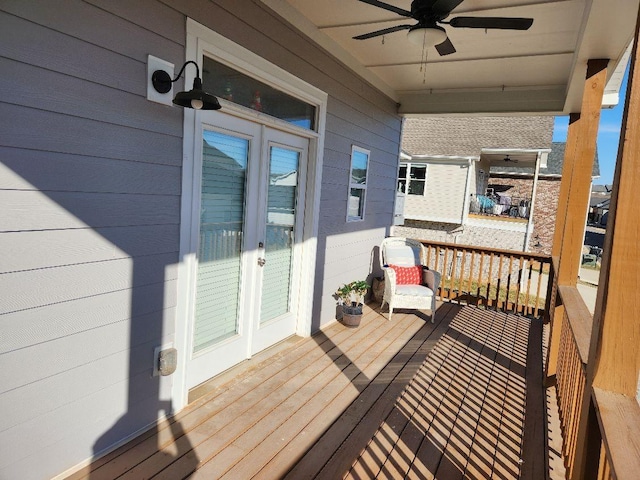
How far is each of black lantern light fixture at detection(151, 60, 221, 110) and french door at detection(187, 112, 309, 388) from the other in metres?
0.37

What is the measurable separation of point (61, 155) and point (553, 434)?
331 centimetres

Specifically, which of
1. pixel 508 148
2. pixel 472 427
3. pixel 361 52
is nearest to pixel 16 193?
pixel 472 427

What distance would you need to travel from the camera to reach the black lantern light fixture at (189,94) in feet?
7.06

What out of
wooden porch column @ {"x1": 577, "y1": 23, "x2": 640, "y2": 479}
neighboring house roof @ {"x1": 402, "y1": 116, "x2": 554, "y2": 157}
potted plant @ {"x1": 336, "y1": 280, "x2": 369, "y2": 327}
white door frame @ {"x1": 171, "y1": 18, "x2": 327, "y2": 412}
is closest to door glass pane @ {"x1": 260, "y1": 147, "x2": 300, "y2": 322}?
white door frame @ {"x1": 171, "y1": 18, "x2": 327, "y2": 412}

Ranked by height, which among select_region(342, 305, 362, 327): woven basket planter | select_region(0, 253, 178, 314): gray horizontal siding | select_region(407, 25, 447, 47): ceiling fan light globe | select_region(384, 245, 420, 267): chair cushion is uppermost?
select_region(407, 25, 447, 47): ceiling fan light globe

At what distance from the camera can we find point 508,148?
39.9 ft

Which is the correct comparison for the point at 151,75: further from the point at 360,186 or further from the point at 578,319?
the point at 360,186

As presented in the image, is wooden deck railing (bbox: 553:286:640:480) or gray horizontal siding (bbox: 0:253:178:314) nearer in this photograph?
wooden deck railing (bbox: 553:286:640:480)

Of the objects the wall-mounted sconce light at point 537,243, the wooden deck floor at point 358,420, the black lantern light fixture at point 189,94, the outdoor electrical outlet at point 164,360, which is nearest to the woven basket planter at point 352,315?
the wooden deck floor at point 358,420

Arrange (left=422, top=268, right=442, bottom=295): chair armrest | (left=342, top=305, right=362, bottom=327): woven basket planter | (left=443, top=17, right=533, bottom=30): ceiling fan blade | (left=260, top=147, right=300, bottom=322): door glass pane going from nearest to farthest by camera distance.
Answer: (left=443, top=17, right=533, bottom=30): ceiling fan blade < (left=260, top=147, right=300, bottom=322): door glass pane < (left=342, top=305, right=362, bottom=327): woven basket planter < (left=422, top=268, right=442, bottom=295): chair armrest

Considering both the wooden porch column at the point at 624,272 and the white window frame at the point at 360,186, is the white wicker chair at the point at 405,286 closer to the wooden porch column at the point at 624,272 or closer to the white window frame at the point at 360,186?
the white window frame at the point at 360,186

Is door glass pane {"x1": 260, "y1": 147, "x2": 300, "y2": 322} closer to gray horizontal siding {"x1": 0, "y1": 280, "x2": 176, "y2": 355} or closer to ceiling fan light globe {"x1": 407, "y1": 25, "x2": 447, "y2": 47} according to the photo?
gray horizontal siding {"x1": 0, "y1": 280, "x2": 176, "y2": 355}

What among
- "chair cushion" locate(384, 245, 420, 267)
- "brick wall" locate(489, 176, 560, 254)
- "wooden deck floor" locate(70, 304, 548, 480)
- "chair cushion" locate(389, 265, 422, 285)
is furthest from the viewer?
"brick wall" locate(489, 176, 560, 254)

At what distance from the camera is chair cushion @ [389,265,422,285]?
5.22 m
